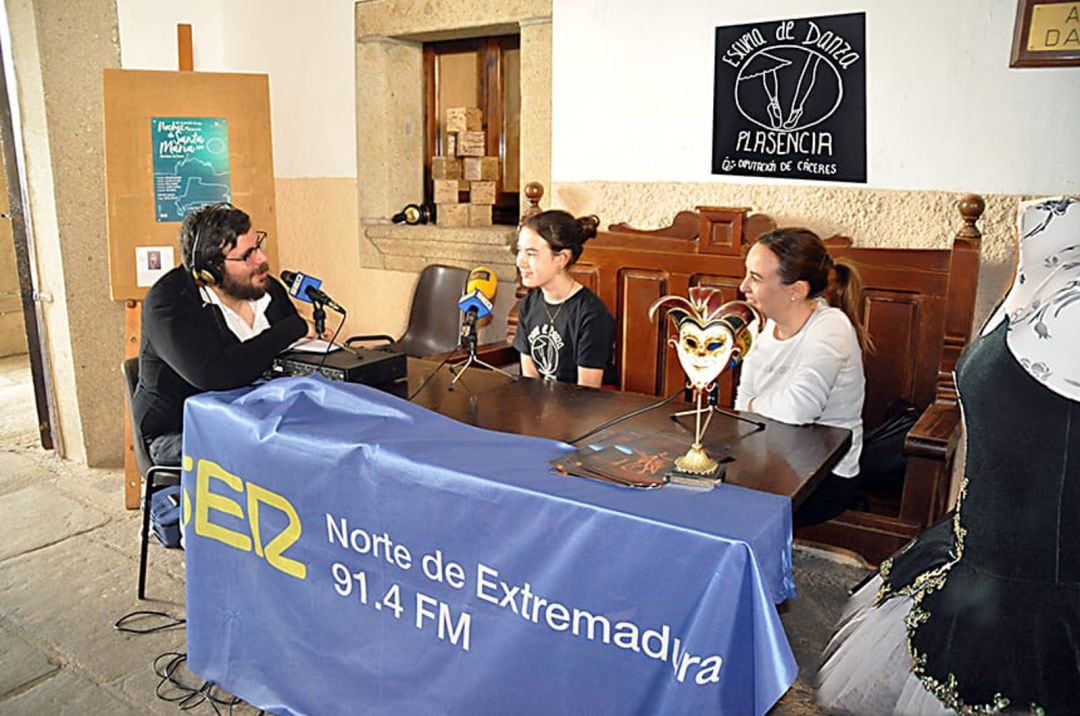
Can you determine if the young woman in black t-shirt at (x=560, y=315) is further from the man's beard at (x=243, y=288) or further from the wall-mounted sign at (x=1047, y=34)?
the wall-mounted sign at (x=1047, y=34)

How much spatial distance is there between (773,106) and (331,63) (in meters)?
2.48

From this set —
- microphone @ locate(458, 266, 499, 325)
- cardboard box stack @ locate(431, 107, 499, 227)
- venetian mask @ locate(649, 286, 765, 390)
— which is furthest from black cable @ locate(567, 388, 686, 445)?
cardboard box stack @ locate(431, 107, 499, 227)

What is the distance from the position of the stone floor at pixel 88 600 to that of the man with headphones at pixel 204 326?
561mm

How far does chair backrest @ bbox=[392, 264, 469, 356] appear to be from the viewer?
4469 millimetres

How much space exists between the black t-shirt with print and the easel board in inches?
68.8

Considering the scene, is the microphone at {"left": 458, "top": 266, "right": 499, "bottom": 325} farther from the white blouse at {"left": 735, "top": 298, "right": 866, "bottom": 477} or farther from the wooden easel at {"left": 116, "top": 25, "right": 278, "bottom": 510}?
the wooden easel at {"left": 116, "top": 25, "right": 278, "bottom": 510}

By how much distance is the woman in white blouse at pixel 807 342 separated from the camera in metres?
2.62

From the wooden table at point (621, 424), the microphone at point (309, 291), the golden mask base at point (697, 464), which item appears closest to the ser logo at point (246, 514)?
the wooden table at point (621, 424)

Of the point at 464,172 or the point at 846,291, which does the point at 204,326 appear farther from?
the point at 464,172

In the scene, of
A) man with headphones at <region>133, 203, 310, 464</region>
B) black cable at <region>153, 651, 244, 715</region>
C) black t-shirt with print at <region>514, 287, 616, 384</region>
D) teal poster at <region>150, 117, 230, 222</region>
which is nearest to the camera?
black cable at <region>153, 651, 244, 715</region>

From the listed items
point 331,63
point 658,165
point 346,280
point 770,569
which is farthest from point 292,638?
point 331,63

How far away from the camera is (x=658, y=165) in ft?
12.3

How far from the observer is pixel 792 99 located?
11.2 feet

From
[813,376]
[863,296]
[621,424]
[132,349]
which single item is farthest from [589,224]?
[132,349]
